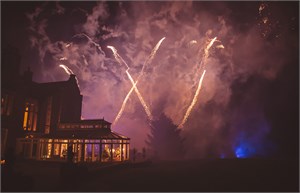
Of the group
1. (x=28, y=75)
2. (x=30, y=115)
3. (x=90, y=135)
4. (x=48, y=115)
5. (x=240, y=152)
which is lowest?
(x=90, y=135)

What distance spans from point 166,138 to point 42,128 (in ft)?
72.9

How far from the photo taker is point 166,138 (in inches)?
1713

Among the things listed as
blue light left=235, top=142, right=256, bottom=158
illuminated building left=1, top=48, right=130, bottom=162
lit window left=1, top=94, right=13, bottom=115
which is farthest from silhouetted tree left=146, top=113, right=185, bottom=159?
lit window left=1, top=94, right=13, bottom=115

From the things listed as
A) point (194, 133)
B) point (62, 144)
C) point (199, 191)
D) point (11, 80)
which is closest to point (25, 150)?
point (62, 144)

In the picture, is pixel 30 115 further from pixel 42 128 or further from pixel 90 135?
pixel 90 135

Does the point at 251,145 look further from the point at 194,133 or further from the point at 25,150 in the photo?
the point at 25,150

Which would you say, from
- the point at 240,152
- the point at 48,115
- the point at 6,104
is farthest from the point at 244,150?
the point at 6,104

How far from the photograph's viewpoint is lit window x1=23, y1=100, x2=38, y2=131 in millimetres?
26984

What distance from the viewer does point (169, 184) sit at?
13.7 meters

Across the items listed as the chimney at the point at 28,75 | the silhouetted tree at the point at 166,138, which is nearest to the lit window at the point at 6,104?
the chimney at the point at 28,75

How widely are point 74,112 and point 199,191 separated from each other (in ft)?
81.8

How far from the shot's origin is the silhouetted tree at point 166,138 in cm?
4253

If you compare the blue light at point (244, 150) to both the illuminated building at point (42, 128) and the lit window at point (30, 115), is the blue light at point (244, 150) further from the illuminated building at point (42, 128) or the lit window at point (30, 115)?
the lit window at point (30, 115)

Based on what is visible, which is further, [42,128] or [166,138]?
[166,138]
